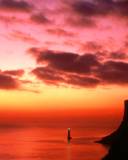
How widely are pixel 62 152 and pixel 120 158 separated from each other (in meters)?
32.6

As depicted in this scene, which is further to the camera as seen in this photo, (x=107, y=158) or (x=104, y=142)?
(x=104, y=142)

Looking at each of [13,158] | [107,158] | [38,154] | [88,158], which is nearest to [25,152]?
[38,154]

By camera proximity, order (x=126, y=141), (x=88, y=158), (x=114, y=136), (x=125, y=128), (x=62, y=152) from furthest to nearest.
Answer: (x=114, y=136)
(x=125, y=128)
(x=62, y=152)
(x=126, y=141)
(x=88, y=158)

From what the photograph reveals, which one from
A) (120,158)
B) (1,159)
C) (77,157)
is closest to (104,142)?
(77,157)

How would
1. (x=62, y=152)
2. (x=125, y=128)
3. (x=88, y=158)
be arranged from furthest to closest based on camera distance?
(x=125, y=128) < (x=62, y=152) < (x=88, y=158)

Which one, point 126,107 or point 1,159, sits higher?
point 126,107

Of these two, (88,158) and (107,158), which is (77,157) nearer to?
(88,158)

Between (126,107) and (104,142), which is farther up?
(126,107)

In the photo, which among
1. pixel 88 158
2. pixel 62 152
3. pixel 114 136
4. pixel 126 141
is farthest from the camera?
pixel 114 136

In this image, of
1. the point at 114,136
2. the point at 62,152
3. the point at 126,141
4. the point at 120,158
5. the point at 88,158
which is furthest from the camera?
the point at 114,136

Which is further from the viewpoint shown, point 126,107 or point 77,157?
point 126,107

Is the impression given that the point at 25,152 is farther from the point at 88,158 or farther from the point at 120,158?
the point at 120,158

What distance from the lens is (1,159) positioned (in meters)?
90.6

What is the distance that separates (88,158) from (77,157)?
4.65 metres
